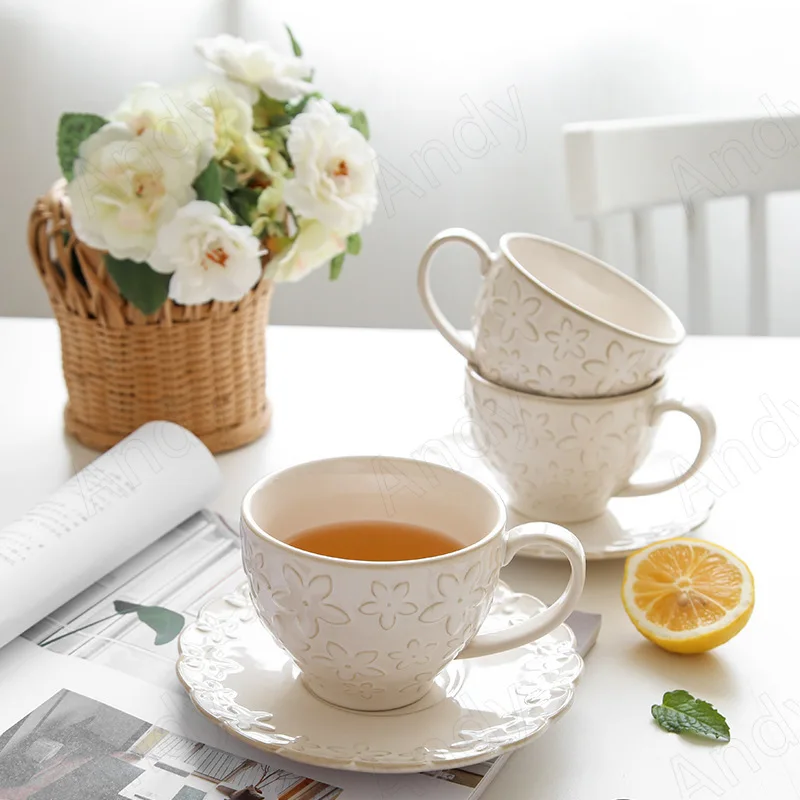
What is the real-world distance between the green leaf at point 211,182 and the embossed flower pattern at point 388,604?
42 centimetres

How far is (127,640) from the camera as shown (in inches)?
26.3

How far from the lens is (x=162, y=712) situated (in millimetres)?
594

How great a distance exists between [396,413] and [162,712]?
51 centimetres

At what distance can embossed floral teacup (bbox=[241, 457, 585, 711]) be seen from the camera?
53 cm

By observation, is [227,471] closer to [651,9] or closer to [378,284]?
[378,284]

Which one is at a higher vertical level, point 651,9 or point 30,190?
point 651,9

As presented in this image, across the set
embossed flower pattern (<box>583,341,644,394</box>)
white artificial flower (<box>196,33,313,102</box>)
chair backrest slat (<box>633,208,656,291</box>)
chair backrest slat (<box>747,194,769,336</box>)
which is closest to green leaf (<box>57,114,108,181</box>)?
white artificial flower (<box>196,33,313,102</box>)

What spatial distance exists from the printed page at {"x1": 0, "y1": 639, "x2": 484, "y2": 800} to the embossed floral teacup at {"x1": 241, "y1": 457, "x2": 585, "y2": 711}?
5 centimetres

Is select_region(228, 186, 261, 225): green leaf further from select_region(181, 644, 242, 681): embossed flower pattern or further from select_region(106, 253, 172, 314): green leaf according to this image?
select_region(181, 644, 242, 681): embossed flower pattern

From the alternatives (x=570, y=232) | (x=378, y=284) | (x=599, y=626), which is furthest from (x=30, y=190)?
(x=599, y=626)

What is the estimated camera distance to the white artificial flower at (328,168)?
2.82ft

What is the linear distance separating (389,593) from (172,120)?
0.46 m

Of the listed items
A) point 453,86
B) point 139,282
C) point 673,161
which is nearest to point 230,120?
point 139,282

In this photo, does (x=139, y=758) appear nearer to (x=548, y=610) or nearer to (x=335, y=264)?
(x=548, y=610)
